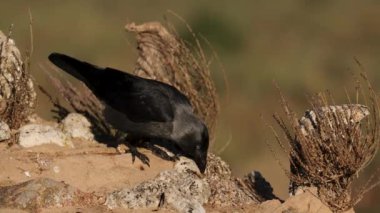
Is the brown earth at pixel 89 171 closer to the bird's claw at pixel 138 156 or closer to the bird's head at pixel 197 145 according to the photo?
the bird's claw at pixel 138 156

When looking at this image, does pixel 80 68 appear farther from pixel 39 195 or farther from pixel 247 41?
pixel 247 41

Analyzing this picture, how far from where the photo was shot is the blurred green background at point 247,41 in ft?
58.6

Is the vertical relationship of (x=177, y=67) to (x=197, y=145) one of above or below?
above

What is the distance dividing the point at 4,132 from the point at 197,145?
1750mm

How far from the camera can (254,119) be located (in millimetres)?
17672

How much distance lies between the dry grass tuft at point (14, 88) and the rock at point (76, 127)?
0.38m

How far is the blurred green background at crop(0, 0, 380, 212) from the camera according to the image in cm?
1786

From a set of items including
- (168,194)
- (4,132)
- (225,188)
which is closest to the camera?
(168,194)

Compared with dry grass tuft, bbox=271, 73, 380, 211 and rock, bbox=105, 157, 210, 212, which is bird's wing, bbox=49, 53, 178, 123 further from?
dry grass tuft, bbox=271, 73, 380, 211

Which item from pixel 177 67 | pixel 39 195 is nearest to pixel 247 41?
pixel 177 67

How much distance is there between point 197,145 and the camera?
9711 mm

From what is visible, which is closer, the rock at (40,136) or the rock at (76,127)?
the rock at (40,136)

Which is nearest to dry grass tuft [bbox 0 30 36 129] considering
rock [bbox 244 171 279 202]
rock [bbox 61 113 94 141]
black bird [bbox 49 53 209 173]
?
rock [bbox 61 113 94 141]

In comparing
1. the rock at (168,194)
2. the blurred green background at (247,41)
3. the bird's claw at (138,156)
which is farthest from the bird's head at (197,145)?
the blurred green background at (247,41)
